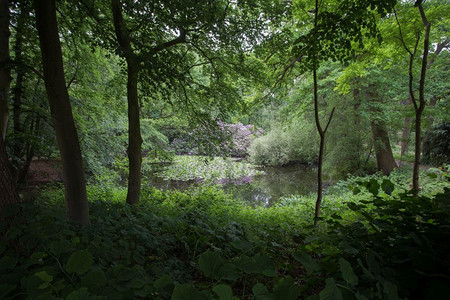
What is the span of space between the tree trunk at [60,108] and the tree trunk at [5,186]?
0.92 m

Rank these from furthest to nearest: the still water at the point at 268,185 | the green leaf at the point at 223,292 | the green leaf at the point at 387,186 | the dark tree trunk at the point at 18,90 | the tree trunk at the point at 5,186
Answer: the still water at the point at 268,185
the dark tree trunk at the point at 18,90
the tree trunk at the point at 5,186
the green leaf at the point at 387,186
the green leaf at the point at 223,292

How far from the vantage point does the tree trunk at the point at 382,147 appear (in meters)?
9.62

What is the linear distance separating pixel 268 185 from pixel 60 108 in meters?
11.3

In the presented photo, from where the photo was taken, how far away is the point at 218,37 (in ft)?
12.6

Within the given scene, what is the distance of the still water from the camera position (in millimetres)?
10570

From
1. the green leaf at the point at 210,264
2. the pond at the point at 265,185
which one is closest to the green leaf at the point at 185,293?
the green leaf at the point at 210,264

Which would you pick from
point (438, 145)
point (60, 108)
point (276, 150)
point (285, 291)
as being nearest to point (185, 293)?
point (285, 291)

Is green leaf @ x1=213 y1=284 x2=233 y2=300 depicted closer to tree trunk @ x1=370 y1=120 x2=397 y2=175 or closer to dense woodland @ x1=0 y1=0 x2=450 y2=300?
dense woodland @ x1=0 y1=0 x2=450 y2=300

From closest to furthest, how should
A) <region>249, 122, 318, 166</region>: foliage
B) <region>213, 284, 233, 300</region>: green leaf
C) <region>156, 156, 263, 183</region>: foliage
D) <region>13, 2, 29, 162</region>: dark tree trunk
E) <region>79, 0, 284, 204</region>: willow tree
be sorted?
1. <region>213, 284, 233, 300</region>: green leaf
2. <region>79, 0, 284, 204</region>: willow tree
3. <region>13, 2, 29, 162</region>: dark tree trunk
4. <region>156, 156, 263, 183</region>: foliage
5. <region>249, 122, 318, 166</region>: foliage

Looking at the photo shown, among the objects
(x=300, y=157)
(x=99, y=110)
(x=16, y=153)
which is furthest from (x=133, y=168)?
(x=300, y=157)

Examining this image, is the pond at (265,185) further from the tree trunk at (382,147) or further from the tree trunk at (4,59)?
the tree trunk at (4,59)

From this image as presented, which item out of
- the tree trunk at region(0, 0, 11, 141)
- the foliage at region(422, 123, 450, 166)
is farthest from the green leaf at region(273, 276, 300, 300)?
the foliage at region(422, 123, 450, 166)

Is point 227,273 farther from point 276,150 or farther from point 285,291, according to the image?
point 276,150

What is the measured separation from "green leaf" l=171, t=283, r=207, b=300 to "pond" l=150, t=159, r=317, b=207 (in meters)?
8.64
